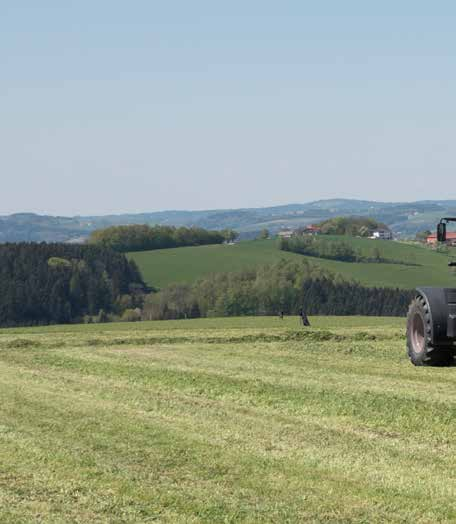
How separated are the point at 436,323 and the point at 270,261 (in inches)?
4192

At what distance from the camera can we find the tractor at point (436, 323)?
22.1 m

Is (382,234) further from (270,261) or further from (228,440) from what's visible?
(228,440)

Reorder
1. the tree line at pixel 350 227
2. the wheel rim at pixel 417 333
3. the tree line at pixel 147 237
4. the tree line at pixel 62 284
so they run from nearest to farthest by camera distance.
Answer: the wheel rim at pixel 417 333
the tree line at pixel 62 284
the tree line at pixel 147 237
the tree line at pixel 350 227

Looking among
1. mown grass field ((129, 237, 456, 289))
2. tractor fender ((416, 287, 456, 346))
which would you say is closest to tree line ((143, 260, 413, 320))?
mown grass field ((129, 237, 456, 289))

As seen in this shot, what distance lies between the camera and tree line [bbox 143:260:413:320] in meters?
99.3

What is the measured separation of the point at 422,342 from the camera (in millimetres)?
23328

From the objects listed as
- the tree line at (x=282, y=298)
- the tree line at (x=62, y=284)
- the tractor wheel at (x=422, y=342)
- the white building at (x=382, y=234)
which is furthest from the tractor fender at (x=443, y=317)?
the white building at (x=382, y=234)

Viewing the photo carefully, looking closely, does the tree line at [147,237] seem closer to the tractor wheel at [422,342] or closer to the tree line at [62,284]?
the tree line at [62,284]

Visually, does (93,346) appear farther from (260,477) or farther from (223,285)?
(223,285)

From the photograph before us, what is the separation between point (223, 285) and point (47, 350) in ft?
264

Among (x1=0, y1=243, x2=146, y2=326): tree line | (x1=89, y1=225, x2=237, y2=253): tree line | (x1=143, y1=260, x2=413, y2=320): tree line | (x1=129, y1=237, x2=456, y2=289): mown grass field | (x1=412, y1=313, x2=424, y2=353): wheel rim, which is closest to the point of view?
(x1=412, y1=313, x2=424, y2=353): wheel rim

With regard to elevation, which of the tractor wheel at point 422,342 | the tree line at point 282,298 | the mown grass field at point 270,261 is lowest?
the tree line at point 282,298

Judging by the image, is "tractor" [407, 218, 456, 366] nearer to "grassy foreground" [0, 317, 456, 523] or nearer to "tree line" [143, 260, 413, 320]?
"grassy foreground" [0, 317, 456, 523]

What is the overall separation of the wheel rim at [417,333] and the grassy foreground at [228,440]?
496 millimetres
